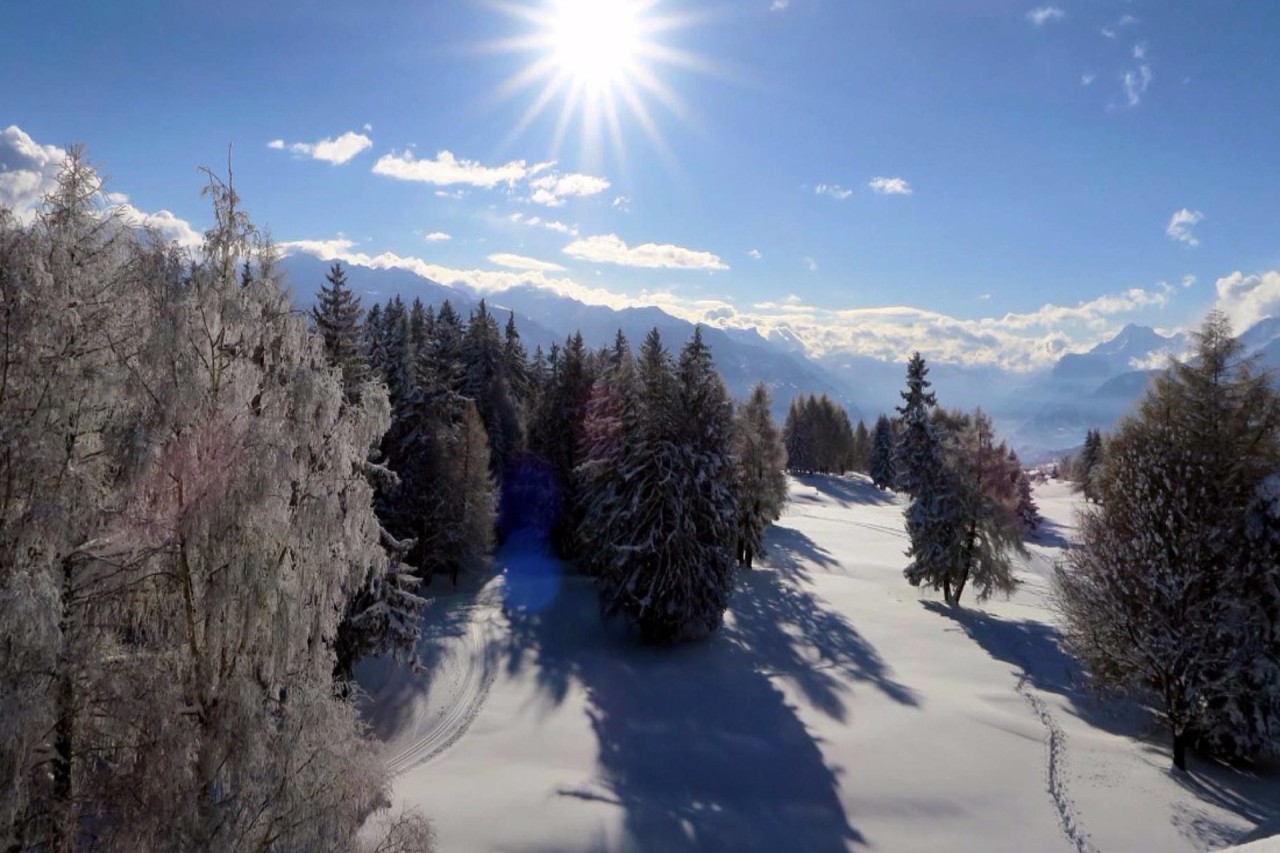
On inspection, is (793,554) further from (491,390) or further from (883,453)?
(883,453)

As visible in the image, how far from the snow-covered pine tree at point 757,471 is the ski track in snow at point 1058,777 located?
17.5 metres

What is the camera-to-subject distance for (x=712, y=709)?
2139 centimetres

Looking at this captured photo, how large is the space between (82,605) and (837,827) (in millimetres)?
14777

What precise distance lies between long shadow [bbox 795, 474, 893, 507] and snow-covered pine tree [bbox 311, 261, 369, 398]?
201ft

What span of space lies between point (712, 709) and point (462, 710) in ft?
26.0

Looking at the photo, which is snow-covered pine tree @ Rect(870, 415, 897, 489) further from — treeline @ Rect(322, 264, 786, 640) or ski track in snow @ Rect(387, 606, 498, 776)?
ski track in snow @ Rect(387, 606, 498, 776)

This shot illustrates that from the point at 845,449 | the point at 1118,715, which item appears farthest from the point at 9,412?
the point at 845,449

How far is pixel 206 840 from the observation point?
629 centimetres

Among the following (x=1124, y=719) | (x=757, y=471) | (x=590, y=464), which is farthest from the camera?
(x=757, y=471)

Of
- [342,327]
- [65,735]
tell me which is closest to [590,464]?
[342,327]

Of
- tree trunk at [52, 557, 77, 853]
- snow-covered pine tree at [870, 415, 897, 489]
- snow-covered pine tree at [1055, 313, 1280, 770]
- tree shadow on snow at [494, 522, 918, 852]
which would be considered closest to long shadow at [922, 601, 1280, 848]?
snow-covered pine tree at [1055, 313, 1280, 770]

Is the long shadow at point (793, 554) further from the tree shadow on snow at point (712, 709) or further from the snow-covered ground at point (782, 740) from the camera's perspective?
the snow-covered ground at point (782, 740)

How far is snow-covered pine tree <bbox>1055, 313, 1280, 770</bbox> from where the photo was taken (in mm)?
16312

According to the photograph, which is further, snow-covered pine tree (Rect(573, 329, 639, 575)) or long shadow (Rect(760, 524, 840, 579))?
long shadow (Rect(760, 524, 840, 579))
